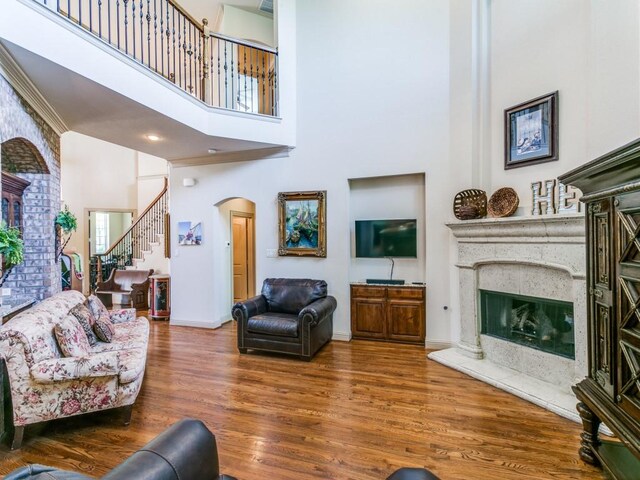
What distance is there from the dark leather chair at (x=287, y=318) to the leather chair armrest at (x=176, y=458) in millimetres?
2589

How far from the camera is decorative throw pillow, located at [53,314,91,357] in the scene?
8.38ft

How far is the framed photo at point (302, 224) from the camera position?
4789mm

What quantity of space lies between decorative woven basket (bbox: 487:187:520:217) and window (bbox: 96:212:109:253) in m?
10.8

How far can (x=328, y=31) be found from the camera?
4.78m

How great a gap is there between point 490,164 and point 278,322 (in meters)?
3.23

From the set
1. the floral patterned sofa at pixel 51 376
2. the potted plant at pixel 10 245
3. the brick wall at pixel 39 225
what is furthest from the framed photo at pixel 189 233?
the potted plant at pixel 10 245

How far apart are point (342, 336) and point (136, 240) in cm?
591

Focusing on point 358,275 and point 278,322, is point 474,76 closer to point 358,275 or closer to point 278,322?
Answer: point 358,275

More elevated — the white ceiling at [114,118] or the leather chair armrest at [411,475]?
the white ceiling at [114,118]

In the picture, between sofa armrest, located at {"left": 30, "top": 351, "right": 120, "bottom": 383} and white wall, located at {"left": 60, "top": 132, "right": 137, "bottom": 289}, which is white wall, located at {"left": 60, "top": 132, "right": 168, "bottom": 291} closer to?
white wall, located at {"left": 60, "top": 132, "right": 137, "bottom": 289}

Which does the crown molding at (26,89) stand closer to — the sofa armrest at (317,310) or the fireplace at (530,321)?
the sofa armrest at (317,310)

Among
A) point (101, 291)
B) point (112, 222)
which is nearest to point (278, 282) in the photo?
point (101, 291)

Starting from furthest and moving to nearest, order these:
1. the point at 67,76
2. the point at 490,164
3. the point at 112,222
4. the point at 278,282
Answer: the point at 112,222 < the point at 278,282 < the point at 490,164 < the point at 67,76

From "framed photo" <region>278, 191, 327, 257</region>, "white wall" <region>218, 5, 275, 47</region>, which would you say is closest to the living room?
"framed photo" <region>278, 191, 327, 257</region>
